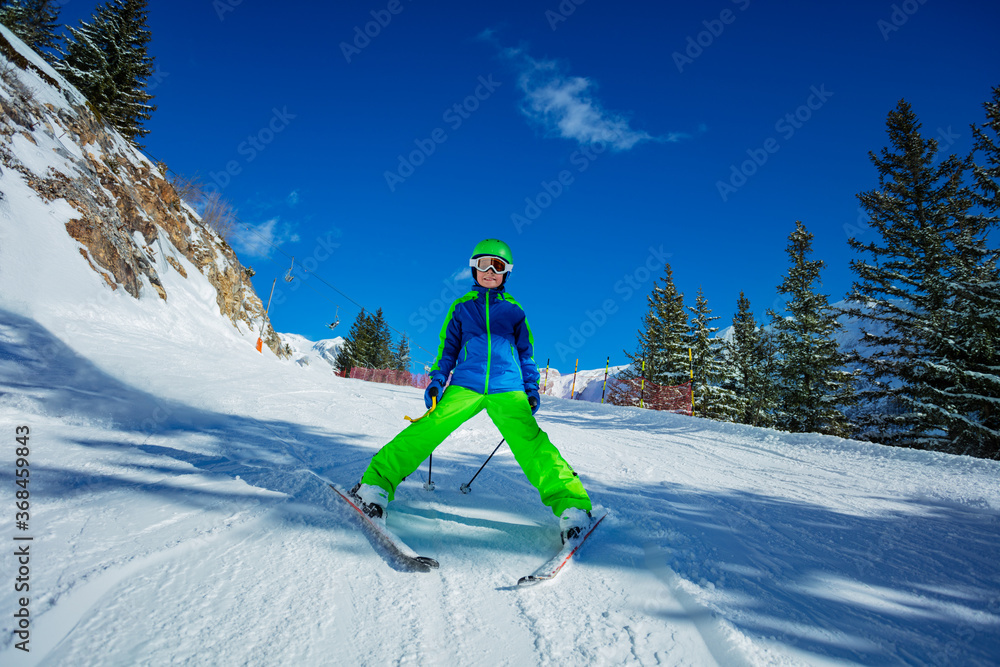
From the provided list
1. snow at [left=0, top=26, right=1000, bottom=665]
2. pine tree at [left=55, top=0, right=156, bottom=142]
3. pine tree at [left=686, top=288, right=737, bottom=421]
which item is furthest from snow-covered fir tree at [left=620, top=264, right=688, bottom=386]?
pine tree at [left=55, top=0, right=156, bottom=142]

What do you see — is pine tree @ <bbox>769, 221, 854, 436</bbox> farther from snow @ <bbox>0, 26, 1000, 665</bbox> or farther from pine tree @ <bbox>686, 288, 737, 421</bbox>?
snow @ <bbox>0, 26, 1000, 665</bbox>

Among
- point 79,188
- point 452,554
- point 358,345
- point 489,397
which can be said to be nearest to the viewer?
point 452,554

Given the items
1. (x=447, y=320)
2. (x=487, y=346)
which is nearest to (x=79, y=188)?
(x=447, y=320)

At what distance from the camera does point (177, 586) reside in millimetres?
1336

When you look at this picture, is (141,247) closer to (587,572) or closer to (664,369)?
(587,572)

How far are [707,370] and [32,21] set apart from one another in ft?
140

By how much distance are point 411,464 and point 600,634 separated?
1258mm

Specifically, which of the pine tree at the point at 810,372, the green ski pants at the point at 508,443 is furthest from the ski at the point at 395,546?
the pine tree at the point at 810,372

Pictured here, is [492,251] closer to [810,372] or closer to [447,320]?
[447,320]

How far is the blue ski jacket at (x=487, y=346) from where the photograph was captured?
8.04 feet

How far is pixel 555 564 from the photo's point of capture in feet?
5.63

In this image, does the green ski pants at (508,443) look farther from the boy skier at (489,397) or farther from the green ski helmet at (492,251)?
the green ski helmet at (492,251)

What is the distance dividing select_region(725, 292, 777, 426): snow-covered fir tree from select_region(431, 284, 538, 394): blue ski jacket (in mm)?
20197

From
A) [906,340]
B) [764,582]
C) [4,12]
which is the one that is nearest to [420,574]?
[764,582]
